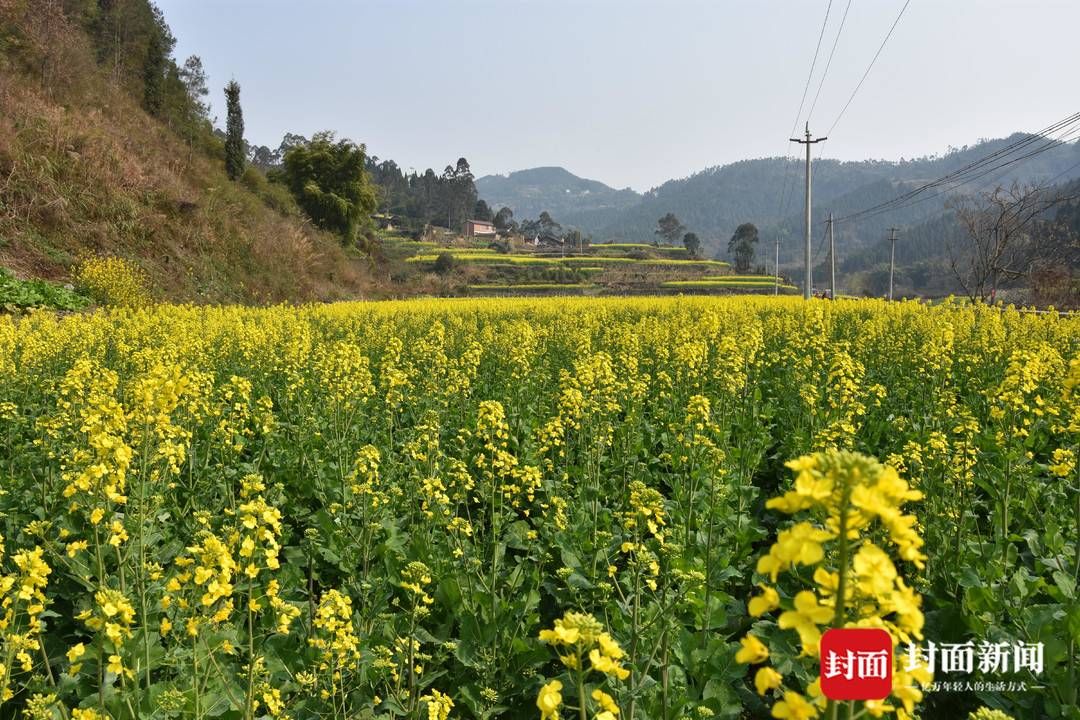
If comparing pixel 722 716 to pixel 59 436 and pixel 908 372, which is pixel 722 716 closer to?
pixel 59 436

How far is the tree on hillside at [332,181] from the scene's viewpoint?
44.3 m

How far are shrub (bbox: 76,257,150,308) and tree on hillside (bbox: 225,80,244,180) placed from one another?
21.2 metres

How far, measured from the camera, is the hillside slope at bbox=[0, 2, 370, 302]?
1933cm

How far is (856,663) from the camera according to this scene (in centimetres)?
113

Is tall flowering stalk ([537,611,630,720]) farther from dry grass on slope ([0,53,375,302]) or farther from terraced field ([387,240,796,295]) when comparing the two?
terraced field ([387,240,796,295])

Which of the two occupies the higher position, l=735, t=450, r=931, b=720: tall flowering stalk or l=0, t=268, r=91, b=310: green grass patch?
l=0, t=268, r=91, b=310: green grass patch

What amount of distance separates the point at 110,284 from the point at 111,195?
24.4ft

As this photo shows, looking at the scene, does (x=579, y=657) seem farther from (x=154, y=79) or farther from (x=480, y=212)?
(x=480, y=212)

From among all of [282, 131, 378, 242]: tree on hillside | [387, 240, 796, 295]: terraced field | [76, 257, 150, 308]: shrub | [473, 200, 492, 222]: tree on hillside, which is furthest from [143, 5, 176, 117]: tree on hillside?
[473, 200, 492, 222]: tree on hillside

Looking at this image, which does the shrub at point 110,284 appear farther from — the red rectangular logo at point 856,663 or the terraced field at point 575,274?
the terraced field at point 575,274

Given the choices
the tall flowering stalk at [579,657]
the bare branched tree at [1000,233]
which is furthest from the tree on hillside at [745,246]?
the tall flowering stalk at [579,657]

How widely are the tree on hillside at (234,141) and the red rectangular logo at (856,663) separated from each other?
41.7 meters

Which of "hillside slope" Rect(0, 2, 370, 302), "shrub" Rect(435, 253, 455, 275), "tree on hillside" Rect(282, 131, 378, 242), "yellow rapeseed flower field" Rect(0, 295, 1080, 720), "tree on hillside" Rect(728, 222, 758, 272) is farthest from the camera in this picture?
"tree on hillside" Rect(728, 222, 758, 272)

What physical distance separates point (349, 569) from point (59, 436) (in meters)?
2.75
